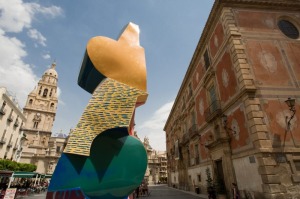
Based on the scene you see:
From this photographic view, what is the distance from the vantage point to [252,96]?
29.9 feet

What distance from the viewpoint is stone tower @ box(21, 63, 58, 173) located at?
1734 inches

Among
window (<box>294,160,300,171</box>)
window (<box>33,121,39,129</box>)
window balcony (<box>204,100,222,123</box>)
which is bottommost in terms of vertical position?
window (<box>294,160,300,171</box>)

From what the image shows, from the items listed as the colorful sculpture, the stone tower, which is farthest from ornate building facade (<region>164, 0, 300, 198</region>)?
the stone tower

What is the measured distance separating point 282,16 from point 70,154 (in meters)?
15.6

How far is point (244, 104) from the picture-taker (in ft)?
30.7

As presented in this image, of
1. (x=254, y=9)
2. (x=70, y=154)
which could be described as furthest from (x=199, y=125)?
(x=70, y=154)

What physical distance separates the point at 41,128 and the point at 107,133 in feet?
167

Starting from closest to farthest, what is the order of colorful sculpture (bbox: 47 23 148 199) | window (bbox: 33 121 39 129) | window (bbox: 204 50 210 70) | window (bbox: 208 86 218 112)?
1. colorful sculpture (bbox: 47 23 148 199)
2. window (bbox: 208 86 218 112)
3. window (bbox: 204 50 210 70)
4. window (bbox: 33 121 39 129)

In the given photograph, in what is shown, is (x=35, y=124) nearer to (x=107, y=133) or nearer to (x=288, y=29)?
(x=107, y=133)

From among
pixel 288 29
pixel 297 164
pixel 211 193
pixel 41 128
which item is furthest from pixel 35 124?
pixel 288 29

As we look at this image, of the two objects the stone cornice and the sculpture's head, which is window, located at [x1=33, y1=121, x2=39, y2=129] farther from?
the sculpture's head

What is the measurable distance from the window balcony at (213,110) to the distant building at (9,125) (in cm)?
2287

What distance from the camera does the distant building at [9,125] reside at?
851 inches

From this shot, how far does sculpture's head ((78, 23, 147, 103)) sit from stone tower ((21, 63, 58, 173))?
153 feet
